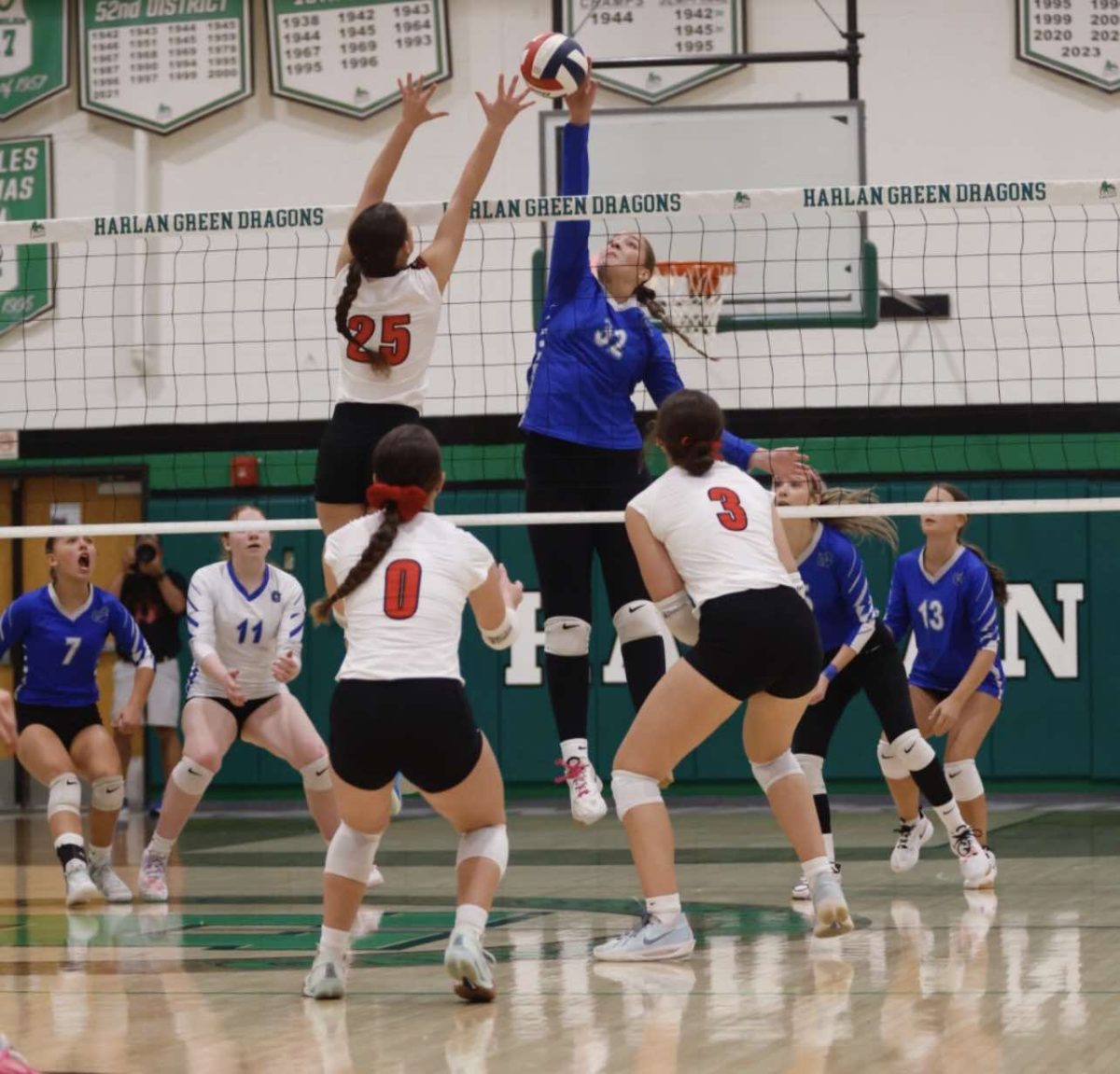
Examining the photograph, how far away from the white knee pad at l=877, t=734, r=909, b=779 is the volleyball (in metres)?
3.35

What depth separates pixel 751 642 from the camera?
619 centimetres

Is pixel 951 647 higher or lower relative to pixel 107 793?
higher

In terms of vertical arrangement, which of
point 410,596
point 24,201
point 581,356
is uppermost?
point 24,201

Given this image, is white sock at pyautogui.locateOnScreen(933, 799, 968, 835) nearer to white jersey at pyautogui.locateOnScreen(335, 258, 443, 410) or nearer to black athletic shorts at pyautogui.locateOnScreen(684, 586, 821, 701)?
black athletic shorts at pyautogui.locateOnScreen(684, 586, 821, 701)

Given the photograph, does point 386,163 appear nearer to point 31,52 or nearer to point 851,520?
point 851,520

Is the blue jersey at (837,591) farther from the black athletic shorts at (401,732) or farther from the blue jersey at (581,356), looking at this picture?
the black athletic shorts at (401,732)

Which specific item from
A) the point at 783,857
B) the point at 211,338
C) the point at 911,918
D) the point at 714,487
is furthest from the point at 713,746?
the point at 714,487

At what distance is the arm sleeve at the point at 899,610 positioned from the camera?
948 centimetres

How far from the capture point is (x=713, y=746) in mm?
14992

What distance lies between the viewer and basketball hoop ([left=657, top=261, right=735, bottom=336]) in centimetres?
1204

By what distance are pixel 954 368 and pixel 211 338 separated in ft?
20.3

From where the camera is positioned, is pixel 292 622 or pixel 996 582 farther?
pixel 996 582

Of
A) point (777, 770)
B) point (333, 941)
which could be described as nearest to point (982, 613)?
point (777, 770)

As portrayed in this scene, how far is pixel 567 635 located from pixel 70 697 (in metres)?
2.91
